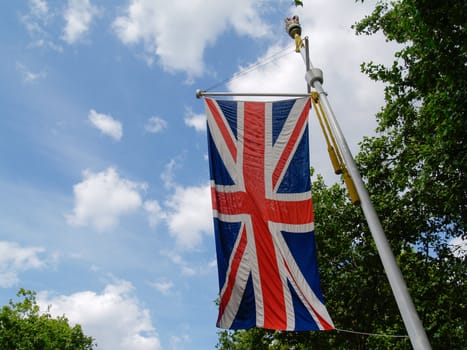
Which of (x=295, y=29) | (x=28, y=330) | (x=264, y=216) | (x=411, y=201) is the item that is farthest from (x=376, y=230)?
(x=28, y=330)

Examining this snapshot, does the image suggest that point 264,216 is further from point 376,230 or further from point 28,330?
point 28,330

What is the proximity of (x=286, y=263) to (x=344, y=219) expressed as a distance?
45.9 ft

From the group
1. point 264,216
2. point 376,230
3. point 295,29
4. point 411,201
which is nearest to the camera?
point 376,230

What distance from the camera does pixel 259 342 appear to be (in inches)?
928

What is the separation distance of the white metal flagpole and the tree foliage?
290 cm

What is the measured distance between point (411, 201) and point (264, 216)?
11705 mm

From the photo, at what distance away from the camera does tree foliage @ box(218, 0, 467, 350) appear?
8.34 meters

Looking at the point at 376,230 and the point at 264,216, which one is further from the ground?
the point at 264,216

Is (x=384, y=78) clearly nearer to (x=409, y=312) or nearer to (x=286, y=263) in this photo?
(x=286, y=263)

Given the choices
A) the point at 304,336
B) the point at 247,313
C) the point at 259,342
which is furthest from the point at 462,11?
the point at 259,342

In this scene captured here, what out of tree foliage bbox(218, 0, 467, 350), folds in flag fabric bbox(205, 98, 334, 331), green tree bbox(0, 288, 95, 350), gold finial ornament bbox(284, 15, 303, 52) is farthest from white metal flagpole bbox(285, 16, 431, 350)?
green tree bbox(0, 288, 95, 350)

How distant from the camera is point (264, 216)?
605 cm

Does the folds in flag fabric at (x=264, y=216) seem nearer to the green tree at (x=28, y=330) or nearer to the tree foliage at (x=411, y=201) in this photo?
the tree foliage at (x=411, y=201)

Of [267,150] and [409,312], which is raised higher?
[267,150]
